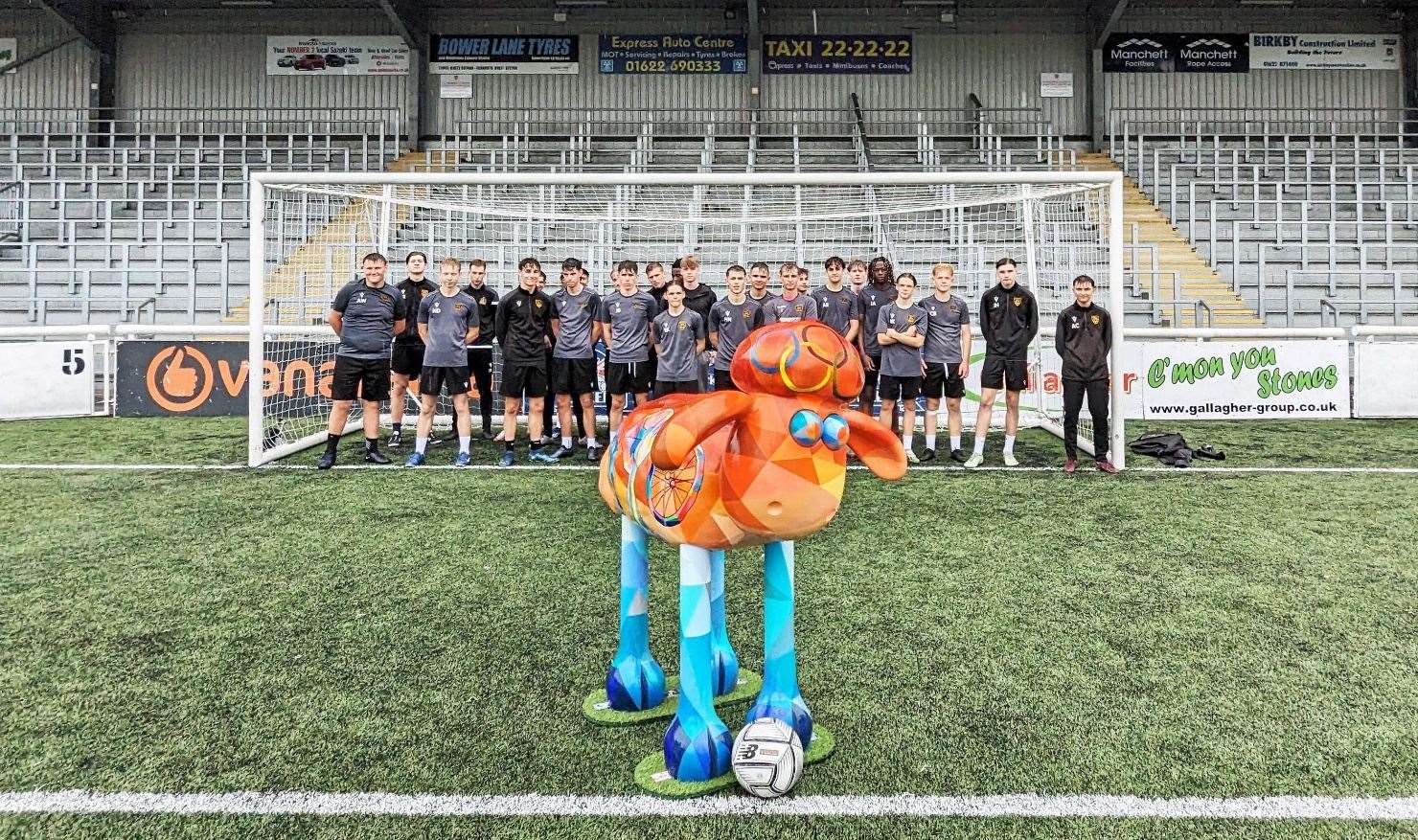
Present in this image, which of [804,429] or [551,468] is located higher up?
[804,429]

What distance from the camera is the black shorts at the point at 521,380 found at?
702 cm

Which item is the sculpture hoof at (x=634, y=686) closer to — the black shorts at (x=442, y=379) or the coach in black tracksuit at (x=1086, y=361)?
the black shorts at (x=442, y=379)

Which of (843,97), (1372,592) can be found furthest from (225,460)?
(843,97)

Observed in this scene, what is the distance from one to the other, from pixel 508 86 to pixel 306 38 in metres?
5.13

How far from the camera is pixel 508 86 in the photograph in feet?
60.5

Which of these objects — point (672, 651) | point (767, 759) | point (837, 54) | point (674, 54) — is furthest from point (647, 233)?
point (837, 54)

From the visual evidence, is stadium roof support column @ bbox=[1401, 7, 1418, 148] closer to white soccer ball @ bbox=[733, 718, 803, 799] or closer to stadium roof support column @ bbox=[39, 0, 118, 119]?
white soccer ball @ bbox=[733, 718, 803, 799]

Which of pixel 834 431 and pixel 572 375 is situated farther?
pixel 572 375

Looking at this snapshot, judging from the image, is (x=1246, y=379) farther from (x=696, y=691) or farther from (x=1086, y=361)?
(x=696, y=691)

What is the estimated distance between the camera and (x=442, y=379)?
699cm

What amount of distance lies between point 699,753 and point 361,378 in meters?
5.80

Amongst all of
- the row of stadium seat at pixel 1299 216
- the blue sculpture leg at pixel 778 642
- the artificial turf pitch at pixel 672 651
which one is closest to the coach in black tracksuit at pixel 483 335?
the artificial turf pitch at pixel 672 651

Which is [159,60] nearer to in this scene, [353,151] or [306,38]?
[306,38]

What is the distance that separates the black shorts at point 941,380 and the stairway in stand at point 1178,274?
23.7ft
